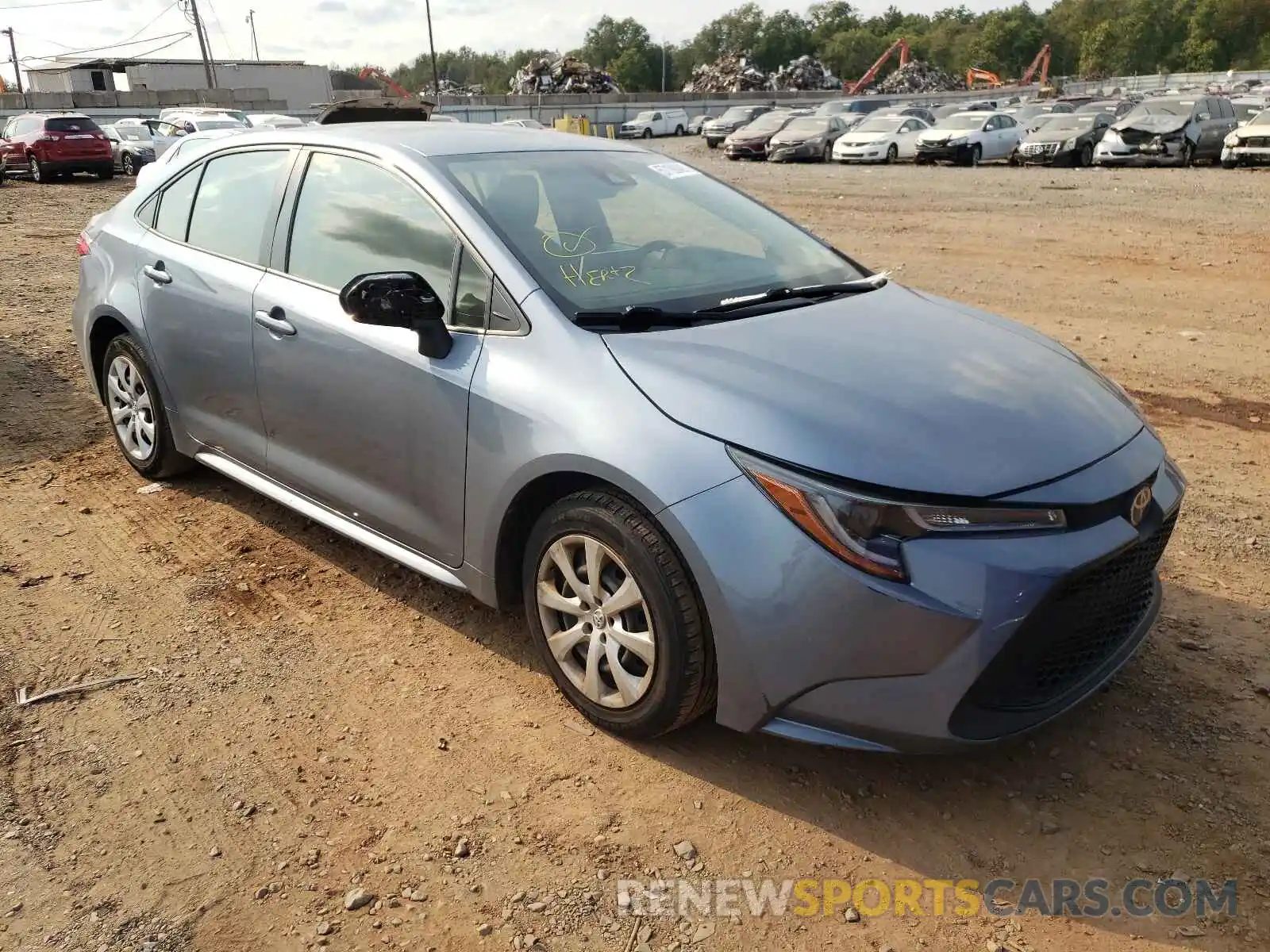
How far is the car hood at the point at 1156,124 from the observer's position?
917 inches

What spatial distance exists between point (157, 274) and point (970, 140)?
86.0 ft

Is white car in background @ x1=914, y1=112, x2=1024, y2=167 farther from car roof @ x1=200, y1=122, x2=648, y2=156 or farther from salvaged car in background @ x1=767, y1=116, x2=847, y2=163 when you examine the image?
car roof @ x1=200, y1=122, x2=648, y2=156

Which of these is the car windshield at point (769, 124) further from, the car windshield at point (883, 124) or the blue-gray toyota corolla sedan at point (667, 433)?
the blue-gray toyota corolla sedan at point (667, 433)

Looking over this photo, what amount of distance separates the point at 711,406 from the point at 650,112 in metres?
54.1

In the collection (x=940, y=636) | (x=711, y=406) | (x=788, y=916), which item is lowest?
(x=788, y=916)

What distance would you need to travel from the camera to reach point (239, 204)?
434 centimetres

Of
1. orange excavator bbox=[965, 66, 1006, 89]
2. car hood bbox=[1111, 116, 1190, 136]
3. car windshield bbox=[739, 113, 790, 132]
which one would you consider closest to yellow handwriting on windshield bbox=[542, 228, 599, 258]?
car hood bbox=[1111, 116, 1190, 136]

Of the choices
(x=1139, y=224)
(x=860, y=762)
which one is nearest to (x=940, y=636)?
(x=860, y=762)

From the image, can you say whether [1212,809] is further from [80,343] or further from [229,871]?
[80,343]

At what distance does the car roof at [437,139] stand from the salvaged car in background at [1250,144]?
908 inches

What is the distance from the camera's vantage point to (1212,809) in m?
2.81

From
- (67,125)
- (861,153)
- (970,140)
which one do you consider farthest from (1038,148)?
(67,125)

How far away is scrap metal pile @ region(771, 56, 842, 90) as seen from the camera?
9350 centimetres

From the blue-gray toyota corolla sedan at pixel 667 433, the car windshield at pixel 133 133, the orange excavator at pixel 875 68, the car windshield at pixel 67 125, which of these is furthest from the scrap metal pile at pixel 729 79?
the blue-gray toyota corolla sedan at pixel 667 433
